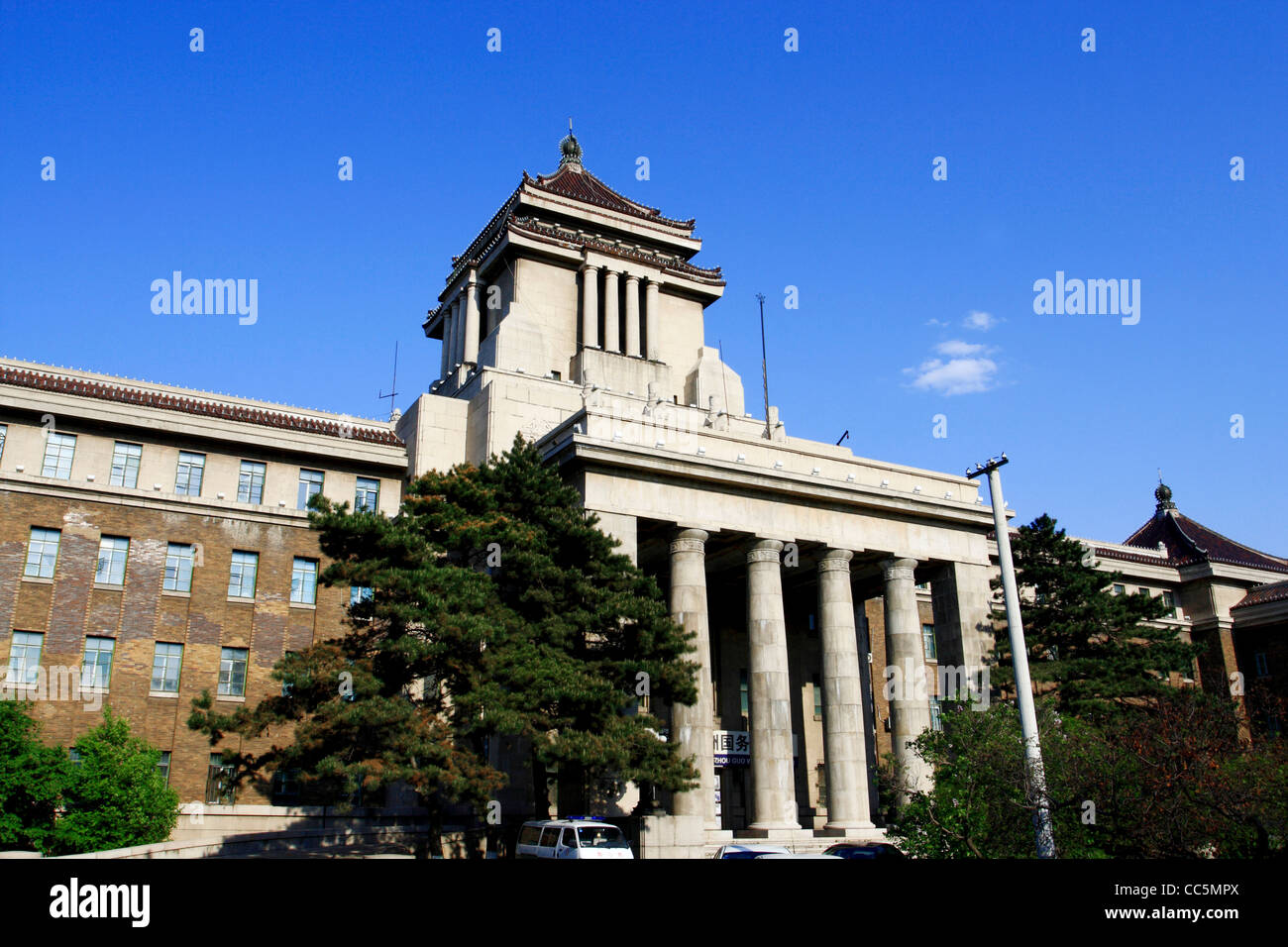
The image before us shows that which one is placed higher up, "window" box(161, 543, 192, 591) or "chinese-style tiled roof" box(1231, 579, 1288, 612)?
"chinese-style tiled roof" box(1231, 579, 1288, 612)

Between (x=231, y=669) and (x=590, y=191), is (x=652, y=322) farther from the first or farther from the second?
(x=231, y=669)

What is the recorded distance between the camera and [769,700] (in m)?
35.0

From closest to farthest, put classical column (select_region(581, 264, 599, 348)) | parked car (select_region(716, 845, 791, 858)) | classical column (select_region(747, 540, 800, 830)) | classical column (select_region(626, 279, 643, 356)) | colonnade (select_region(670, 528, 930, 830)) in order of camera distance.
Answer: parked car (select_region(716, 845, 791, 858)), colonnade (select_region(670, 528, 930, 830)), classical column (select_region(747, 540, 800, 830)), classical column (select_region(581, 264, 599, 348)), classical column (select_region(626, 279, 643, 356))

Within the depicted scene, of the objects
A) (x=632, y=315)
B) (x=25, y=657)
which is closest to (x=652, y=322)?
(x=632, y=315)

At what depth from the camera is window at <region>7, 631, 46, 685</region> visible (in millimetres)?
33562

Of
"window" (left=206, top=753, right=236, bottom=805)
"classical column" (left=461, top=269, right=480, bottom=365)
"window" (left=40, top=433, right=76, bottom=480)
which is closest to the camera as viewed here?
"window" (left=206, top=753, right=236, bottom=805)

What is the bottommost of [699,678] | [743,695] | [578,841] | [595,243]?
[578,841]

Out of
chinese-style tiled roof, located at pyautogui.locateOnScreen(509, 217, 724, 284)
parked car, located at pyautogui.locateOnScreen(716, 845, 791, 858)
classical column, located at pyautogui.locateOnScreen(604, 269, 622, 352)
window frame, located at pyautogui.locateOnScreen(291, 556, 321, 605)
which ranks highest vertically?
chinese-style tiled roof, located at pyautogui.locateOnScreen(509, 217, 724, 284)

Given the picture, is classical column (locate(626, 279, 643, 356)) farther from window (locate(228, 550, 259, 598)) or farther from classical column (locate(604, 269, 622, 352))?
window (locate(228, 550, 259, 598))

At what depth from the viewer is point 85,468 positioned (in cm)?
3684

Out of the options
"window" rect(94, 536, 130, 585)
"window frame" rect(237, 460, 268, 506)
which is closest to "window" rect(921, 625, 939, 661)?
"window frame" rect(237, 460, 268, 506)

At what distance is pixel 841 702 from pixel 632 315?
79.3ft

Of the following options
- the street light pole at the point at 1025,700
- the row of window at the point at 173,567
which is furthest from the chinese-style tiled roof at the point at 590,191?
the street light pole at the point at 1025,700

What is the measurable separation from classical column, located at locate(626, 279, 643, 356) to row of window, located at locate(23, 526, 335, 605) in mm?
20039
